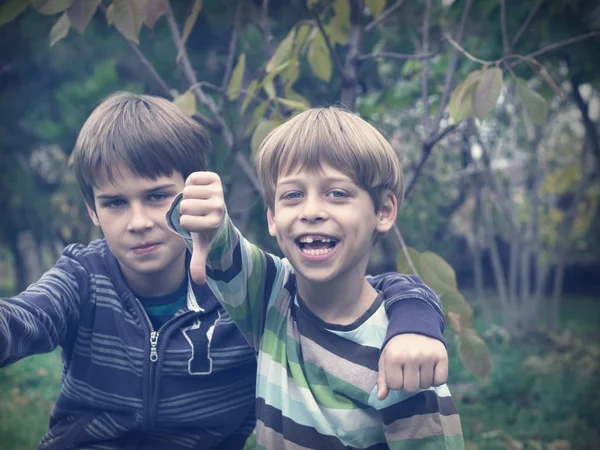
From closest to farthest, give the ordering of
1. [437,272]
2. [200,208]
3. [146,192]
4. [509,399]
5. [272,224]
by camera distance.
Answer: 1. [200,208]
2. [272,224]
3. [146,192]
4. [437,272]
5. [509,399]

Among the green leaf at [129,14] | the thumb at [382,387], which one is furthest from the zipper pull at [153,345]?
the green leaf at [129,14]

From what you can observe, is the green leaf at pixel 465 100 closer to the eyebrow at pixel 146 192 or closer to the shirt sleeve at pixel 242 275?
the shirt sleeve at pixel 242 275

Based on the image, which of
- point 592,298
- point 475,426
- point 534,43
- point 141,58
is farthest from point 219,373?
point 592,298

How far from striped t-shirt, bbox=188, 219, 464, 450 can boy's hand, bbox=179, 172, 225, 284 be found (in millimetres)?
90

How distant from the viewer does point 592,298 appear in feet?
37.0

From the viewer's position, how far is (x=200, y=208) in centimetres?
138

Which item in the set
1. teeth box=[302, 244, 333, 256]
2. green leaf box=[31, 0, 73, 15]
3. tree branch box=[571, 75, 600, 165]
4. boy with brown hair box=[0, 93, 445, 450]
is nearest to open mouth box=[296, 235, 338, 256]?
teeth box=[302, 244, 333, 256]

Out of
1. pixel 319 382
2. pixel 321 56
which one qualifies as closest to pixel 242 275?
pixel 319 382

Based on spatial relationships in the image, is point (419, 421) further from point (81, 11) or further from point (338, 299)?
point (81, 11)

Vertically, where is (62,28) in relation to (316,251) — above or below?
above

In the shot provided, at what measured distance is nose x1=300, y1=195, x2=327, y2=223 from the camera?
5.08 ft

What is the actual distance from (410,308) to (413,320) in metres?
0.06

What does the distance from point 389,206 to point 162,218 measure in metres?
0.60

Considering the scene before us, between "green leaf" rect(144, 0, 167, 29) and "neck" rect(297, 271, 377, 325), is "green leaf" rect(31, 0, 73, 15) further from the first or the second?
"neck" rect(297, 271, 377, 325)
